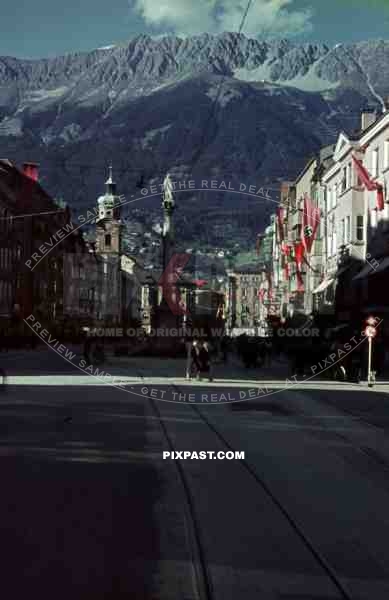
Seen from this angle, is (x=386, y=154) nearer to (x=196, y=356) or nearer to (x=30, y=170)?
(x=196, y=356)

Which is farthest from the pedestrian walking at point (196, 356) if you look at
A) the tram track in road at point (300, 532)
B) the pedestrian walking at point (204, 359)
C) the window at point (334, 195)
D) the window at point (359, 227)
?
the window at point (334, 195)

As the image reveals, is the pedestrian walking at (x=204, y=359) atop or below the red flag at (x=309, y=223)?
below

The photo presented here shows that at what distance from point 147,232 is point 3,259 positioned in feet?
125

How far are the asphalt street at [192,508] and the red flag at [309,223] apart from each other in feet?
125

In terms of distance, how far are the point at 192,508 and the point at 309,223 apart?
187 ft

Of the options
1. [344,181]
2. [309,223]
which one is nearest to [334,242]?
[309,223]

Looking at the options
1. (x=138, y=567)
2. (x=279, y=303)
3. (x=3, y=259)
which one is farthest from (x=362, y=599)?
(x=279, y=303)

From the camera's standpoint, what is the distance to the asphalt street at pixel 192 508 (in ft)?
20.9

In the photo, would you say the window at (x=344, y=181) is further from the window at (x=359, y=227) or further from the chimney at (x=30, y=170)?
the chimney at (x=30, y=170)

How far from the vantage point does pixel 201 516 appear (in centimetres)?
848

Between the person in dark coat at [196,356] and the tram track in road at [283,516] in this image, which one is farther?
the person in dark coat at [196,356]

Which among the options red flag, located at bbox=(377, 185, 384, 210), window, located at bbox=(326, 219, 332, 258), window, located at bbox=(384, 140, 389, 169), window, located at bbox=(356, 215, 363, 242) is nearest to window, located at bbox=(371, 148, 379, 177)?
red flag, located at bbox=(377, 185, 384, 210)

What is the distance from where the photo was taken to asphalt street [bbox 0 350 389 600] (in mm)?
6379

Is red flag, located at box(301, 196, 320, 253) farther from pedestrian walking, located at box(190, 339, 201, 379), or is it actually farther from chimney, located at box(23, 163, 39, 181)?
chimney, located at box(23, 163, 39, 181)
